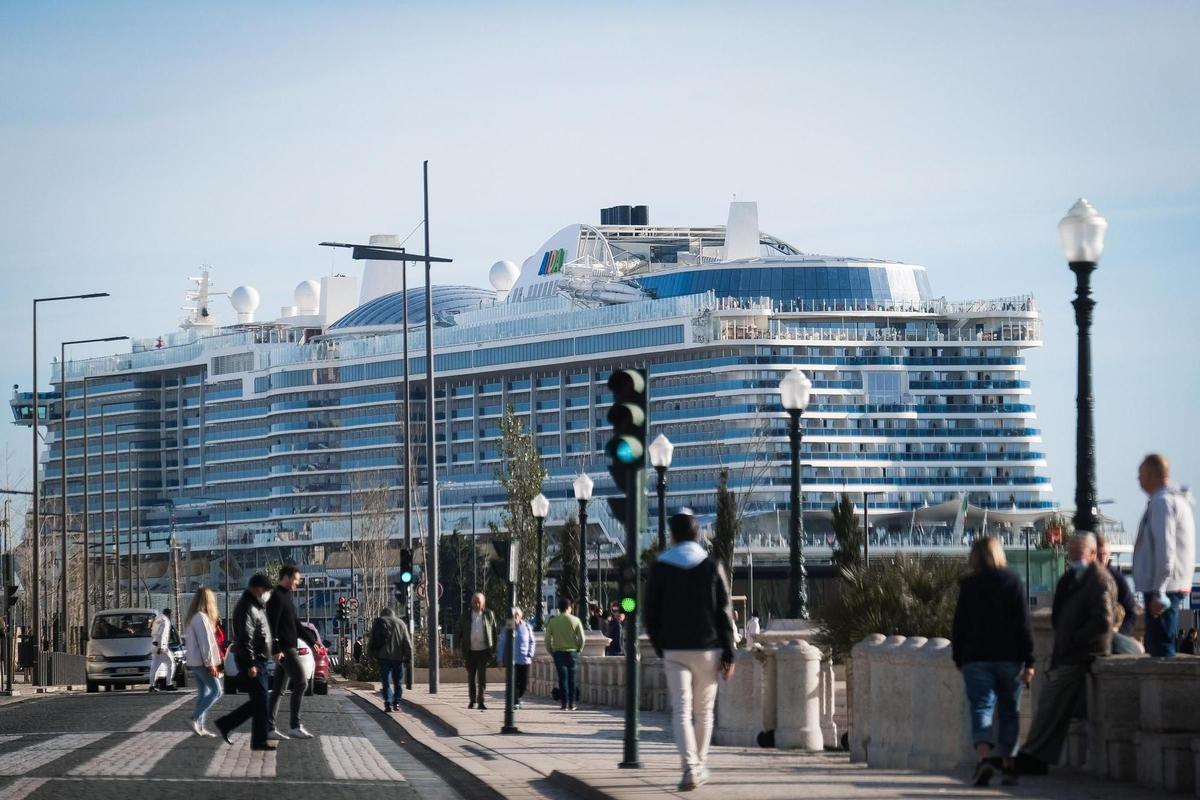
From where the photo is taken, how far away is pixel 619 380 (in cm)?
1689

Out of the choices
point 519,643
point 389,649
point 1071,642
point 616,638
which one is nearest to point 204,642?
point 519,643

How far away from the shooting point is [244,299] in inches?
7052

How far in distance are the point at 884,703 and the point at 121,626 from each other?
30870 millimetres

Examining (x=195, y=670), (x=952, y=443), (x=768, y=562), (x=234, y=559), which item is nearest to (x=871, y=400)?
(x=952, y=443)

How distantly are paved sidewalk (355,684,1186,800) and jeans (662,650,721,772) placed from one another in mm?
266

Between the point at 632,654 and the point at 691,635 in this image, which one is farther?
the point at 632,654

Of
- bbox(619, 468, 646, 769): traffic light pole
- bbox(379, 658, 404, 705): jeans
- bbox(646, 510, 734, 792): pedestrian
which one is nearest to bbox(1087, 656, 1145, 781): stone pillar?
bbox(646, 510, 734, 792): pedestrian

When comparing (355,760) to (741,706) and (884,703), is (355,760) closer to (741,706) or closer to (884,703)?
(741,706)

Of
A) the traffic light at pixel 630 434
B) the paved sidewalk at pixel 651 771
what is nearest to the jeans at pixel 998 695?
the paved sidewalk at pixel 651 771

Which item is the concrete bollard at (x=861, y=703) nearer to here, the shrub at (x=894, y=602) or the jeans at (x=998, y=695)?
the shrub at (x=894, y=602)

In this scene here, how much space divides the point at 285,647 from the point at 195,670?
1399 millimetres

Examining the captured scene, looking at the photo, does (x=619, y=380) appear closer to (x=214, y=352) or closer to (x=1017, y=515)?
(x=1017, y=515)

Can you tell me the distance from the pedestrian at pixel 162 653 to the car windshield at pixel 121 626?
1471 mm

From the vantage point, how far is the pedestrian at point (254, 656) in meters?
20.2
